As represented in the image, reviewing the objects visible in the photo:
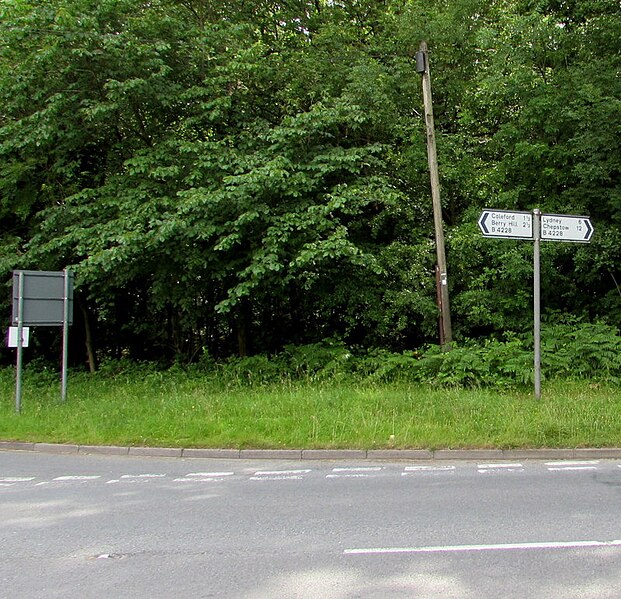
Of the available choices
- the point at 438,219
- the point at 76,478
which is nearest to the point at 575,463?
the point at 76,478

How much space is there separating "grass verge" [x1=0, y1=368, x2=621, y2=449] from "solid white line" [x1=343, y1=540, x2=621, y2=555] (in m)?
3.57

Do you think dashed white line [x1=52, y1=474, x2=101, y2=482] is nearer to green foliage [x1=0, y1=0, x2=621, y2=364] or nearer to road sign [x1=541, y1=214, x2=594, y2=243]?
green foliage [x1=0, y1=0, x2=621, y2=364]

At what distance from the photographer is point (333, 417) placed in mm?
9305

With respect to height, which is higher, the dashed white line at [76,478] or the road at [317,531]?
the road at [317,531]

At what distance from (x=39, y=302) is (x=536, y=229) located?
29.9 ft

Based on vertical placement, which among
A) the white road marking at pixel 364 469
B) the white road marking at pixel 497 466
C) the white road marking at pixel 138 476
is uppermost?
the white road marking at pixel 497 466

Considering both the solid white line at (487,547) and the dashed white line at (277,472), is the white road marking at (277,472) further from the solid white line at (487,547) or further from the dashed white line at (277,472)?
the solid white line at (487,547)

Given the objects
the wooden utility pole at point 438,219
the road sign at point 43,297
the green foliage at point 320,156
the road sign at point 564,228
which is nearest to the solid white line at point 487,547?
the road sign at point 564,228

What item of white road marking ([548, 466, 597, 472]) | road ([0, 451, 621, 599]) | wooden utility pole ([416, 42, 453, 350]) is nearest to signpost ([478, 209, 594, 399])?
wooden utility pole ([416, 42, 453, 350])

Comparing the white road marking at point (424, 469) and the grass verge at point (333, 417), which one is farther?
the grass verge at point (333, 417)

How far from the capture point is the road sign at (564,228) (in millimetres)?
9914

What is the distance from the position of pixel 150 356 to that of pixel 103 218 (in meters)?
6.10

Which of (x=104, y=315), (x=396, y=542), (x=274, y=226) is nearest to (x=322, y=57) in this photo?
(x=274, y=226)

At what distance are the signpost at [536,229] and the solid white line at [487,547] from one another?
5695 millimetres
